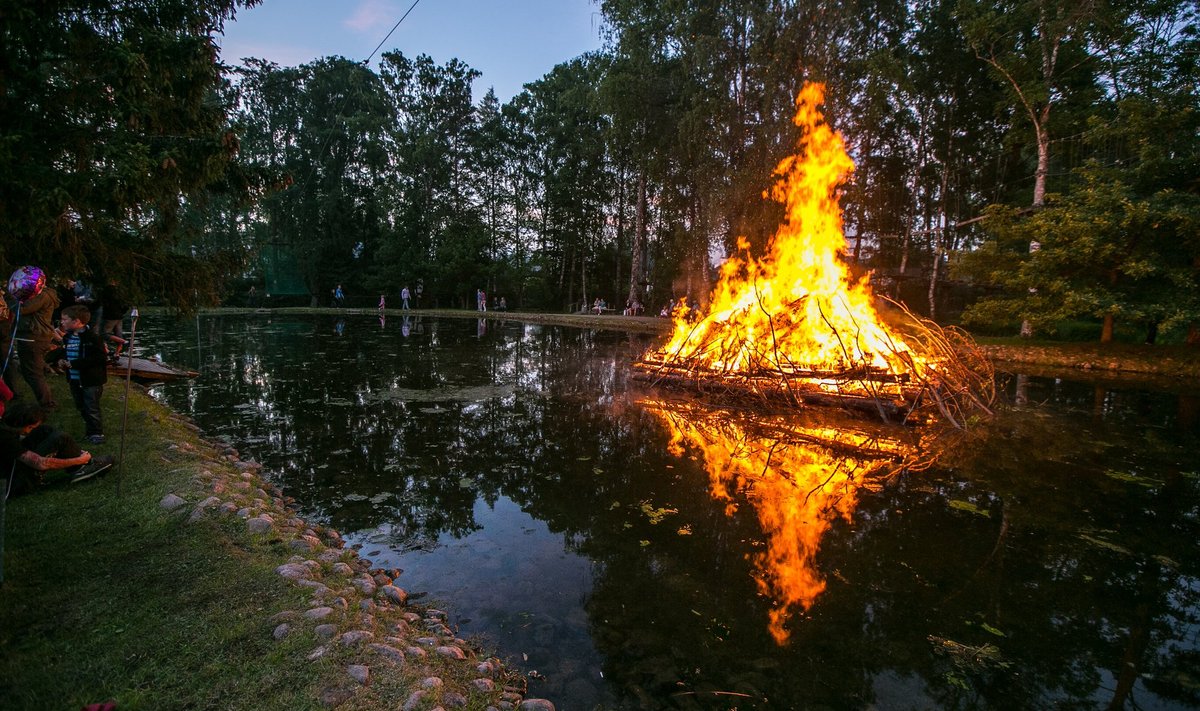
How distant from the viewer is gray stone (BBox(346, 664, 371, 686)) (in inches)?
104

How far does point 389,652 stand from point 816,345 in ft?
34.4

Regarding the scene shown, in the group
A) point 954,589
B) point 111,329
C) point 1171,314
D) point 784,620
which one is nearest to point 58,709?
point 784,620

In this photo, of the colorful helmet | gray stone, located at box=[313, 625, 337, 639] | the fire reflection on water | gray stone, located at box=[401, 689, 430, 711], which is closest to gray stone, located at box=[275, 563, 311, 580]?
gray stone, located at box=[313, 625, 337, 639]

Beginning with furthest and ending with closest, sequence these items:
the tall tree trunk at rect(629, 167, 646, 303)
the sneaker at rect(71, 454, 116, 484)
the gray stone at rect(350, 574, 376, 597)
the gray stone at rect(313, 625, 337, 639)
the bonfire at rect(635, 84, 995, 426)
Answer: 1. the tall tree trunk at rect(629, 167, 646, 303)
2. the bonfire at rect(635, 84, 995, 426)
3. the sneaker at rect(71, 454, 116, 484)
4. the gray stone at rect(350, 574, 376, 597)
5. the gray stone at rect(313, 625, 337, 639)

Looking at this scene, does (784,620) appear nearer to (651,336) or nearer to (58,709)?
(58,709)

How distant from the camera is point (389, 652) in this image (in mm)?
2893

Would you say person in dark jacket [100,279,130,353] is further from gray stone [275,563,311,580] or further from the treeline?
gray stone [275,563,311,580]

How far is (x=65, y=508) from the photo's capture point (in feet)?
14.9

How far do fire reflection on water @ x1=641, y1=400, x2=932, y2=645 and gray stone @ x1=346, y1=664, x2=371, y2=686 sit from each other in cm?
253

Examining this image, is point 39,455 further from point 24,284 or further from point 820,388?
point 820,388

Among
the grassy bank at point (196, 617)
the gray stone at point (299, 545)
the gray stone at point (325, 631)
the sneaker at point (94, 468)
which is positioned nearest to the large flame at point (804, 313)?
the gray stone at point (299, 545)

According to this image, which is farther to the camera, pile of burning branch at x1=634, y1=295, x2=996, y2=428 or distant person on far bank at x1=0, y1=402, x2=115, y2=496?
pile of burning branch at x1=634, y1=295, x2=996, y2=428

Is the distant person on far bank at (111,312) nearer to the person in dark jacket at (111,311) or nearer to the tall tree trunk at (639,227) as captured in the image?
the person in dark jacket at (111,311)

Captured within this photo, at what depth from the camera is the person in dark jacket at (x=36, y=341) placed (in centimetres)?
693
